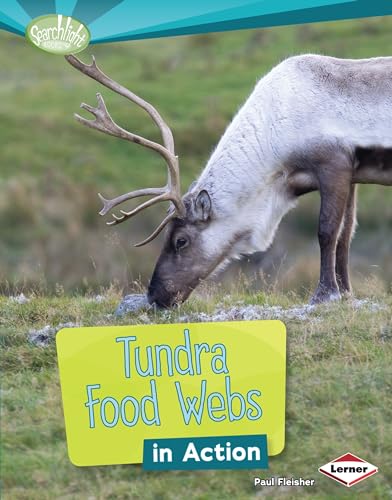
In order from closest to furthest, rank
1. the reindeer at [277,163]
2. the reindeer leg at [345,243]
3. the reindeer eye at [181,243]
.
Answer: the reindeer at [277,163] < the reindeer eye at [181,243] < the reindeer leg at [345,243]

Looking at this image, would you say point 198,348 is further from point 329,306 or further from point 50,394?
point 329,306

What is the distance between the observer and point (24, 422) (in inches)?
290

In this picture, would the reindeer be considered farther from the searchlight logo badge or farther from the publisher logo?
the publisher logo

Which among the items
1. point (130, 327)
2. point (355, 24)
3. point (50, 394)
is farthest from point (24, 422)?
point (355, 24)

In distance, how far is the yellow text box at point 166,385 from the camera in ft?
23.5

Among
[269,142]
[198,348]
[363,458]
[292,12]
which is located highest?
[292,12]

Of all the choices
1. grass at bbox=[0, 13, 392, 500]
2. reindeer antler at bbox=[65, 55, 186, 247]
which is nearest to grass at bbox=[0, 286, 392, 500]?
grass at bbox=[0, 13, 392, 500]

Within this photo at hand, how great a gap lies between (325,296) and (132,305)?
63.3 inches

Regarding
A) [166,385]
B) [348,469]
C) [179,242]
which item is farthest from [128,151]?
[348,469]

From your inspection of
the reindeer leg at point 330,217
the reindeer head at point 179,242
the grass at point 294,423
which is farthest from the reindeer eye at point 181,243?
the grass at point 294,423

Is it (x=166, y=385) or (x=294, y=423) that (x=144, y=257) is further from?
(x=294, y=423)

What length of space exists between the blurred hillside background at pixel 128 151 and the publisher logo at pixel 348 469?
702 centimetres

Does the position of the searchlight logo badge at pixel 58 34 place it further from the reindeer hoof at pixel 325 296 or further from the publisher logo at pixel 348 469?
the publisher logo at pixel 348 469

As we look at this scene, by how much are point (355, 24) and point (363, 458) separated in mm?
18289
